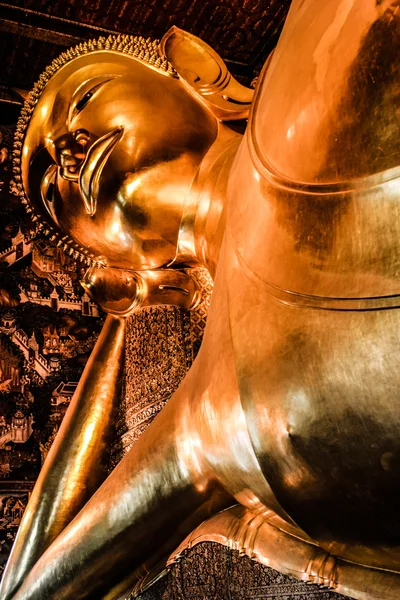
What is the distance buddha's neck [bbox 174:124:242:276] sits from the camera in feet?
3.57

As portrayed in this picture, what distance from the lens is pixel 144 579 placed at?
105cm

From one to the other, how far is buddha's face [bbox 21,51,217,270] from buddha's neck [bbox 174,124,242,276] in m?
0.01

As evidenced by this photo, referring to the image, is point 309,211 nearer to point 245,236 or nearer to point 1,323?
point 245,236

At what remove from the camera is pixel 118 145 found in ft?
3.60

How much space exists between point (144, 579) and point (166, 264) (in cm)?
49

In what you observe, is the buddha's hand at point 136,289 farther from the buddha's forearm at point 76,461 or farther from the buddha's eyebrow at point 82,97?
the buddha's eyebrow at point 82,97

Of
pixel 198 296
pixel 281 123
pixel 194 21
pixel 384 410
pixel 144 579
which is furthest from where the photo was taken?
pixel 194 21

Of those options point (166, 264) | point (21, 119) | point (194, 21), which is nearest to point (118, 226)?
point (166, 264)

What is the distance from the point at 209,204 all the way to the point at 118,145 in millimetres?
161

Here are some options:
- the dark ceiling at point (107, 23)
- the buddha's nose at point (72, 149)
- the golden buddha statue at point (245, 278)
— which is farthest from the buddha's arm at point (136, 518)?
the dark ceiling at point (107, 23)

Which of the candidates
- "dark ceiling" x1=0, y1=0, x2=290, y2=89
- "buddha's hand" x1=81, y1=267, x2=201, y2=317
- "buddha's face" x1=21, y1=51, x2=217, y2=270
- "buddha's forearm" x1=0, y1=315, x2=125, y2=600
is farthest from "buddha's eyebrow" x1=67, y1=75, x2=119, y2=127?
"dark ceiling" x1=0, y1=0, x2=290, y2=89

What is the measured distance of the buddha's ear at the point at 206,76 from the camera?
3.67 ft

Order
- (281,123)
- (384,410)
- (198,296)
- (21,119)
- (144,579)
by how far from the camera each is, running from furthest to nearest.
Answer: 1. (198,296)
2. (21,119)
3. (144,579)
4. (281,123)
5. (384,410)

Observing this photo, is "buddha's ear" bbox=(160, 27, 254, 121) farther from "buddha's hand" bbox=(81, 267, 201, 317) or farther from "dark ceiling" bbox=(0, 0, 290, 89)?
"dark ceiling" bbox=(0, 0, 290, 89)
